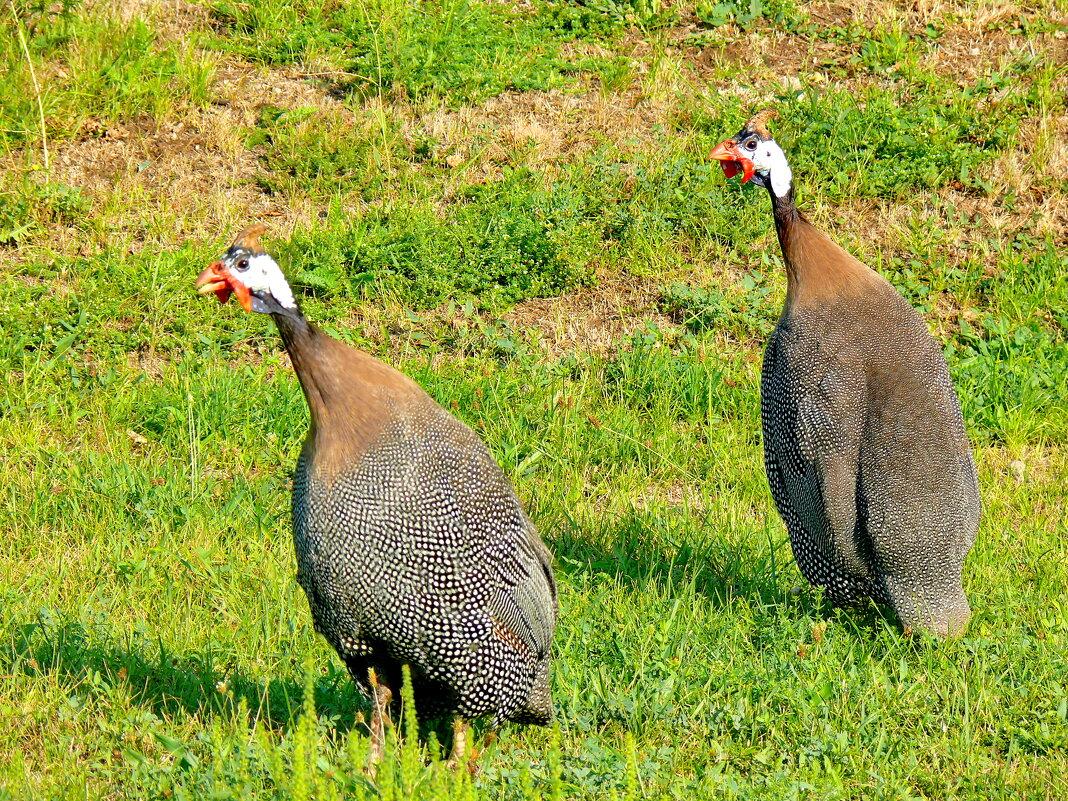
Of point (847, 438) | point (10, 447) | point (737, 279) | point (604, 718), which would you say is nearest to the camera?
point (604, 718)

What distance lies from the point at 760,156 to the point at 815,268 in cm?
48

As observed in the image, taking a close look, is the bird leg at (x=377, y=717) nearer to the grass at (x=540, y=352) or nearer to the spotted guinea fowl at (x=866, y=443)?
the grass at (x=540, y=352)

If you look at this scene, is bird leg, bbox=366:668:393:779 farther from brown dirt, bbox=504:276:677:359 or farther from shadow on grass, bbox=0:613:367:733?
brown dirt, bbox=504:276:677:359

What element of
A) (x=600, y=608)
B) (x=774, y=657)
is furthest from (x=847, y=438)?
(x=600, y=608)

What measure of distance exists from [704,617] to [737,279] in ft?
8.51

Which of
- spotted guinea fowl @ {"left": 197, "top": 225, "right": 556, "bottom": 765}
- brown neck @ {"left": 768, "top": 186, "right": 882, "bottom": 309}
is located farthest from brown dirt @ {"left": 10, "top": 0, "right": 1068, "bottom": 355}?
spotted guinea fowl @ {"left": 197, "top": 225, "right": 556, "bottom": 765}

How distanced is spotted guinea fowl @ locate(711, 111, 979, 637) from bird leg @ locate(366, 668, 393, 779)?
1649 millimetres

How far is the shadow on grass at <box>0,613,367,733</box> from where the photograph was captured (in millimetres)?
3953

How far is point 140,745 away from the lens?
379 centimetres

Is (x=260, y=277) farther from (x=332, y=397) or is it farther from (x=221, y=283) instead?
(x=332, y=397)

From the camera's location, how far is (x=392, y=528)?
347cm

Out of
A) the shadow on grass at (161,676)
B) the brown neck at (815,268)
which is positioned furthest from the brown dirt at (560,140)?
the shadow on grass at (161,676)

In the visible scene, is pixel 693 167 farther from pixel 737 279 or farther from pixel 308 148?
pixel 308 148

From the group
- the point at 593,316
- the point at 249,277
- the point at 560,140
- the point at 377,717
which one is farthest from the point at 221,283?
the point at 560,140
